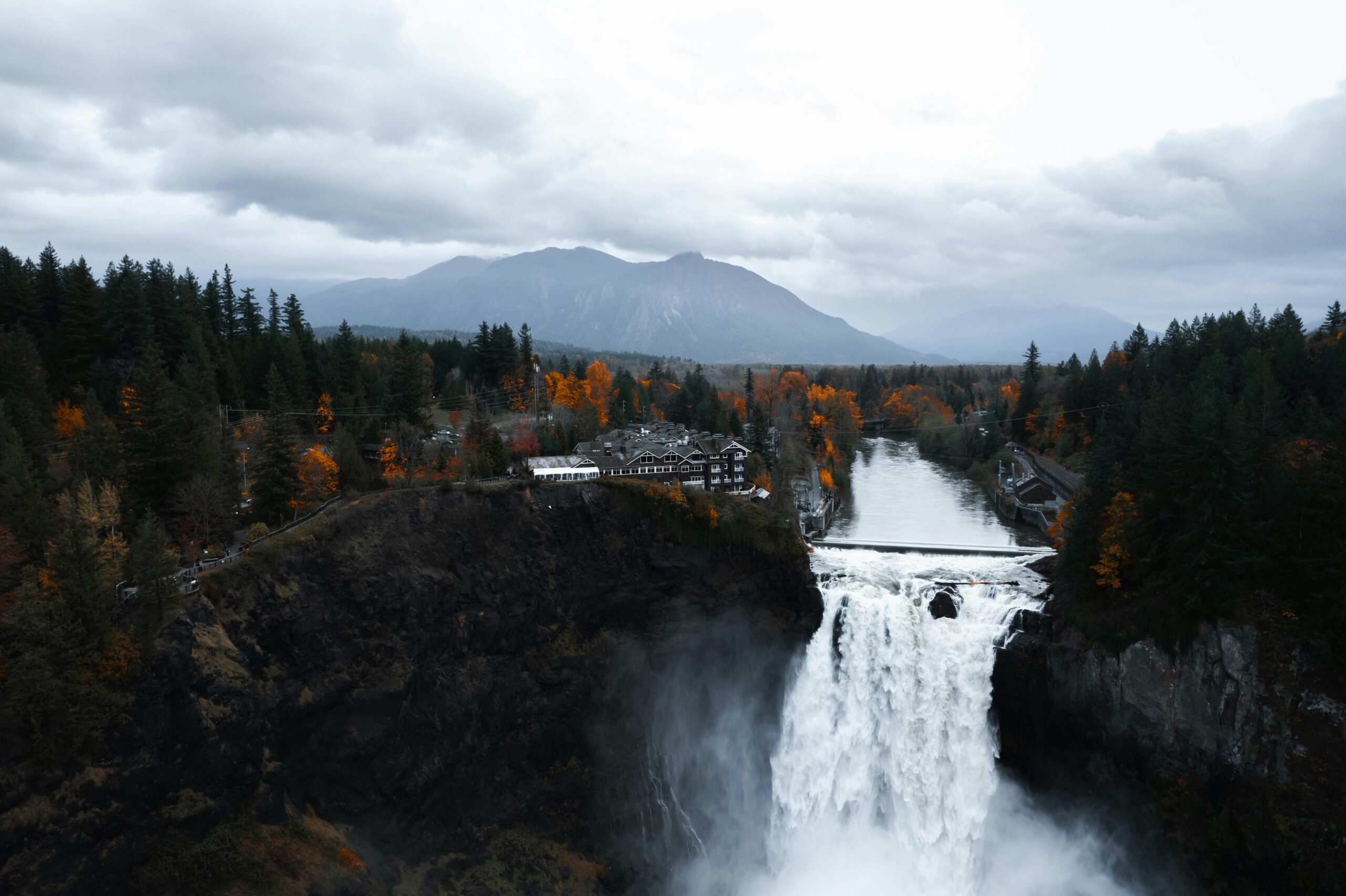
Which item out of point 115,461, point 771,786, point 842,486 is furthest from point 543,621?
point 842,486

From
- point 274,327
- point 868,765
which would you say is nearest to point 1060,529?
point 868,765

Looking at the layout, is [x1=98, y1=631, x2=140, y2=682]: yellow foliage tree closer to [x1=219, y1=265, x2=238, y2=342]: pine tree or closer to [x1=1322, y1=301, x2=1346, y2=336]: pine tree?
[x1=219, y1=265, x2=238, y2=342]: pine tree

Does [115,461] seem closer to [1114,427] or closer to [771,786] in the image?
[771,786]

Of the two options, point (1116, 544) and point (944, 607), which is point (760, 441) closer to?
point (944, 607)

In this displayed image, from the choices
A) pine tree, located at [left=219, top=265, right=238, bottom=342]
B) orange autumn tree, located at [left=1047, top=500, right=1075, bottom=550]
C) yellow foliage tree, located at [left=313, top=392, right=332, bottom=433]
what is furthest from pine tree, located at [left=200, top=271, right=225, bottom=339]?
orange autumn tree, located at [left=1047, top=500, right=1075, bottom=550]

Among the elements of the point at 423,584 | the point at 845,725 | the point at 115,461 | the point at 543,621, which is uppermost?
the point at 115,461
